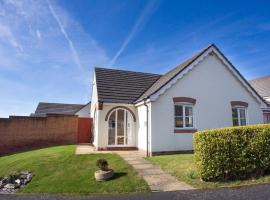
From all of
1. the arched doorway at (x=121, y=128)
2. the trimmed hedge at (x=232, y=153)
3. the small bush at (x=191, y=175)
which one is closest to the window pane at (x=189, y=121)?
the arched doorway at (x=121, y=128)

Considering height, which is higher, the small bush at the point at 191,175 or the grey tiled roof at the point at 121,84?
the grey tiled roof at the point at 121,84

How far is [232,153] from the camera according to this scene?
29.1ft

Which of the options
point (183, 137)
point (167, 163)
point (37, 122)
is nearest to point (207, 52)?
point (183, 137)

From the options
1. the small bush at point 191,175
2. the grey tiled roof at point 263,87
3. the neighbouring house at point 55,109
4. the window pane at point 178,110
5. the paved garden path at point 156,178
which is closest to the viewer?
the paved garden path at point 156,178

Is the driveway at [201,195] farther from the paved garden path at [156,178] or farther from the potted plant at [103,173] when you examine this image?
the potted plant at [103,173]

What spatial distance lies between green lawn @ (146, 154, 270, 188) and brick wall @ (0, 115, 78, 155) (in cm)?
1236

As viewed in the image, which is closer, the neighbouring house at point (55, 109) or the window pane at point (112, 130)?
the window pane at point (112, 130)

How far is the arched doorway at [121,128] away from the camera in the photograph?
55.2 feet

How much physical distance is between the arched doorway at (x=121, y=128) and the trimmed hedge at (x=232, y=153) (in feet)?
26.9

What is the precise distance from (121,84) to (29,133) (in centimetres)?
1006

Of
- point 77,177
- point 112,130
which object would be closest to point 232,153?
point 77,177

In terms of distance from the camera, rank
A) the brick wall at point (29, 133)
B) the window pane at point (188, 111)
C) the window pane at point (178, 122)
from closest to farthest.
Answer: the window pane at point (178, 122) < the window pane at point (188, 111) < the brick wall at point (29, 133)

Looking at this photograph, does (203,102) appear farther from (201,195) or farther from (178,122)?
(201,195)

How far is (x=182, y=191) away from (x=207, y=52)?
11.4 metres
